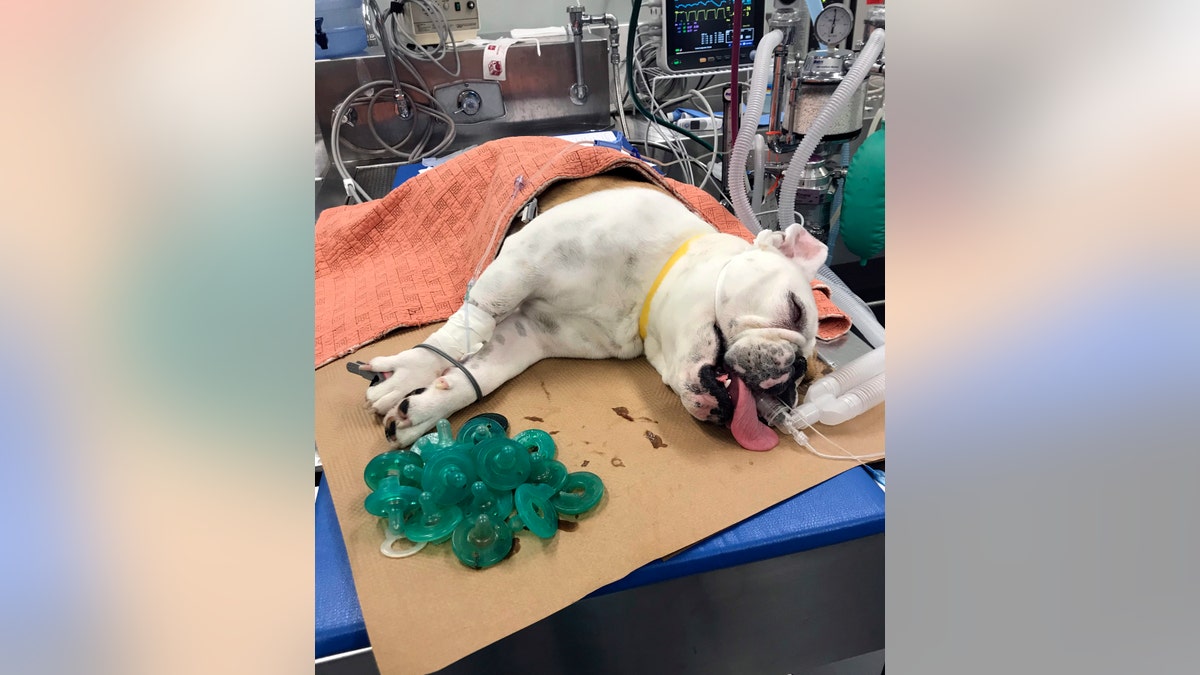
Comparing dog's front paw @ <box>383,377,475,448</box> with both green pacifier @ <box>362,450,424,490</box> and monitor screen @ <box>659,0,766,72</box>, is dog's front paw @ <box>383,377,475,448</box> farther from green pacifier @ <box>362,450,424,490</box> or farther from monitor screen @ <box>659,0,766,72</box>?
monitor screen @ <box>659,0,766,72</box>

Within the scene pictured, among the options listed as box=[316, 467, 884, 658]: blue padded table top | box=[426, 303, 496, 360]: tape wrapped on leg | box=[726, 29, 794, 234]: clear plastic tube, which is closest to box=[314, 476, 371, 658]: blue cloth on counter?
box=[316, 467, 884, 658]: blue padded table top

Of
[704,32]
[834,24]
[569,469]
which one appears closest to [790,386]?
[569,469]

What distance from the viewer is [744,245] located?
127 cm

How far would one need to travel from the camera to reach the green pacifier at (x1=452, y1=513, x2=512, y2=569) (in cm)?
86

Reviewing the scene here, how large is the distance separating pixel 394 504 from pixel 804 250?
88 centimetres

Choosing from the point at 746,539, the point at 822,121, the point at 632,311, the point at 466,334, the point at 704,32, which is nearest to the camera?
the point at 746,539

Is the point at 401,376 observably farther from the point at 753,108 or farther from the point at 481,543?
the point at 753,108

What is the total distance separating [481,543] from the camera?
0.87 metres

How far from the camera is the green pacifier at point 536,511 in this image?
2.94 feet

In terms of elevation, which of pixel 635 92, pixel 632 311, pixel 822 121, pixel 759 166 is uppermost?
pixel 635 92

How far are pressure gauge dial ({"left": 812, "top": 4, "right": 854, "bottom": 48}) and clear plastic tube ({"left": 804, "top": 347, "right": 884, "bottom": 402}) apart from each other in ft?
2.93
